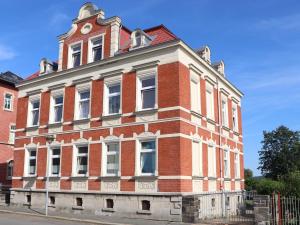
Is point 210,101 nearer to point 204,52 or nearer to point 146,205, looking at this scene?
point 204,52

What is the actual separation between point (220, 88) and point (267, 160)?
181 feet

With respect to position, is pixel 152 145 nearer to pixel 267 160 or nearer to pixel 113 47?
pixel 113 47

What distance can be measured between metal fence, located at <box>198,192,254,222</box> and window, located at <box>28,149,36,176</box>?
12680mm

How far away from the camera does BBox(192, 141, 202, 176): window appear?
Result: 20.4 meters

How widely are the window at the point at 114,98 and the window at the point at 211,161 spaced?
249 inches

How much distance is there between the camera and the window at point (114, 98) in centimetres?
2228

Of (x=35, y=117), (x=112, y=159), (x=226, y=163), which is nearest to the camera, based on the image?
(x=112, y=159)

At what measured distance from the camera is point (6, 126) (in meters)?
37.6

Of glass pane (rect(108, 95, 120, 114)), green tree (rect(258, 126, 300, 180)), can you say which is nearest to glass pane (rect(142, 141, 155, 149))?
glass pane (rect(108, 95, 120, 114))

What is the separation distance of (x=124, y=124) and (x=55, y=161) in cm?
662

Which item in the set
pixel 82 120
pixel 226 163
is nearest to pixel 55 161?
pixel 82 120

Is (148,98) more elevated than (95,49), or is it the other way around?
(95,49)

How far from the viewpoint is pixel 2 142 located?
36656mm

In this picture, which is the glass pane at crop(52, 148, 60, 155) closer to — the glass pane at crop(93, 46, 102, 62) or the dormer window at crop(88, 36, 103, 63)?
the dormer window at crop(88, 36, 103, 63)
